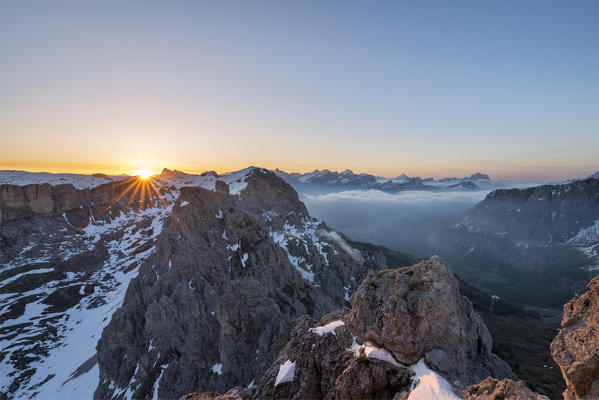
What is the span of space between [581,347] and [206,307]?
8618 centimetres

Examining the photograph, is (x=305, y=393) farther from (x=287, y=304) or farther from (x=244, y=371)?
(x=287, y=304)

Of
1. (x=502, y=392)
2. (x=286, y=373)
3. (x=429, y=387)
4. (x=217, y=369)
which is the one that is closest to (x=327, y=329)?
(x=286, y=373)

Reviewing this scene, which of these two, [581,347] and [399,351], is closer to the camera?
[581,347]

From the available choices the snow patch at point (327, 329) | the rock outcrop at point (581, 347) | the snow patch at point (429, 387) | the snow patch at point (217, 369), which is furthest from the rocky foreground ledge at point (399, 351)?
the snow patch at point (217, 369)

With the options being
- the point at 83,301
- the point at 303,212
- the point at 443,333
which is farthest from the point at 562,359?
the point at 83,301

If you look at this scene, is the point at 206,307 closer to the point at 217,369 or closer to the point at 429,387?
the point at 217,369

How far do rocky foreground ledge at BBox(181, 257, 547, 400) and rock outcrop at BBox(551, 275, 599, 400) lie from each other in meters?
5.19

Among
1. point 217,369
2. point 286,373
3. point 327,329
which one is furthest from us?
point 217,369

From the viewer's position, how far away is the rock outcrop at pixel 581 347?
13.9 metres

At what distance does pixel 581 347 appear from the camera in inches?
579

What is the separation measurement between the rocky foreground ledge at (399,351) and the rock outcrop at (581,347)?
5.19 meters

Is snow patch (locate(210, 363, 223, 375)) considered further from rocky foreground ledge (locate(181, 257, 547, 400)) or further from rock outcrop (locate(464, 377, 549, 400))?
rock outcrop (locate(464, 377, 549, 400))

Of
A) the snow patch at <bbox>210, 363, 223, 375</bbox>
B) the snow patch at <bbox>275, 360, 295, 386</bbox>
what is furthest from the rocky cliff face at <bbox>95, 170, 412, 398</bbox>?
the snow patch at <bbox>275, 360, 295, 386</bbox>

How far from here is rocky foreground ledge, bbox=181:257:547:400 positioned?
2306 centimetres
